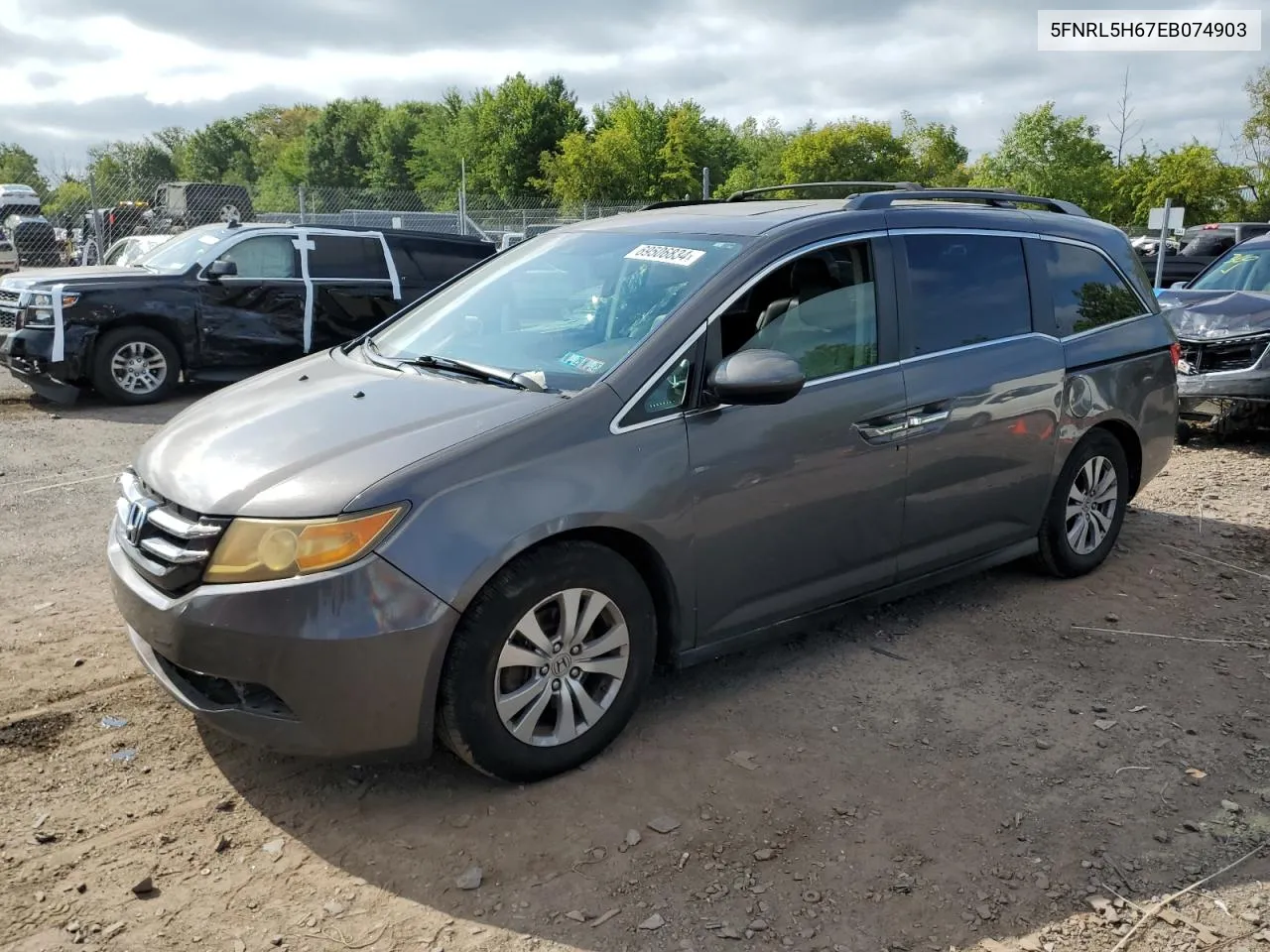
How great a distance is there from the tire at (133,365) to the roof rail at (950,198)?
25.2 feet

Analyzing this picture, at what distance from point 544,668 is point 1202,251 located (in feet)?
62.6

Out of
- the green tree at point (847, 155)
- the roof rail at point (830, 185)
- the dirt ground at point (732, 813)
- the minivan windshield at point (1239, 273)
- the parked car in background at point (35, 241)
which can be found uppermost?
the green tree at point (847, 155)

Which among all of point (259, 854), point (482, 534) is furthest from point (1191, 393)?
point (259, 854)

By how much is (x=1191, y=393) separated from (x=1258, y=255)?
2.06m

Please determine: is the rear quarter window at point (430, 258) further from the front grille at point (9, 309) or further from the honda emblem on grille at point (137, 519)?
the honda emblem on grille at point (137, 519)

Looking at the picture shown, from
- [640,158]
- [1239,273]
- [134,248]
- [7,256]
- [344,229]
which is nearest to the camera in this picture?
[1239,273]

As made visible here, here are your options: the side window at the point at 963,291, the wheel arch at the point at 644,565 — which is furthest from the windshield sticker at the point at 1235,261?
the wheel arch at the point at 644,565

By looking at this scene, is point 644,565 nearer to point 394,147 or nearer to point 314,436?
point 314,436

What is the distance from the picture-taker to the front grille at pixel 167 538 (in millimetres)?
2928

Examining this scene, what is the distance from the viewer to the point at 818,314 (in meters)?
3.90

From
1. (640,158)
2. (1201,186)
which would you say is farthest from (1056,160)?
(640,158)

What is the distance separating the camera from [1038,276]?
4.76m

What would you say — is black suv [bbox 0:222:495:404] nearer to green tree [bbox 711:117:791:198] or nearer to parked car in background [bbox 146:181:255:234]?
parked car in background [bbox 146:181:255:234]

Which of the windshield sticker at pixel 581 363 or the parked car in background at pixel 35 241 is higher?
the parked car in background at pixel 35 241
